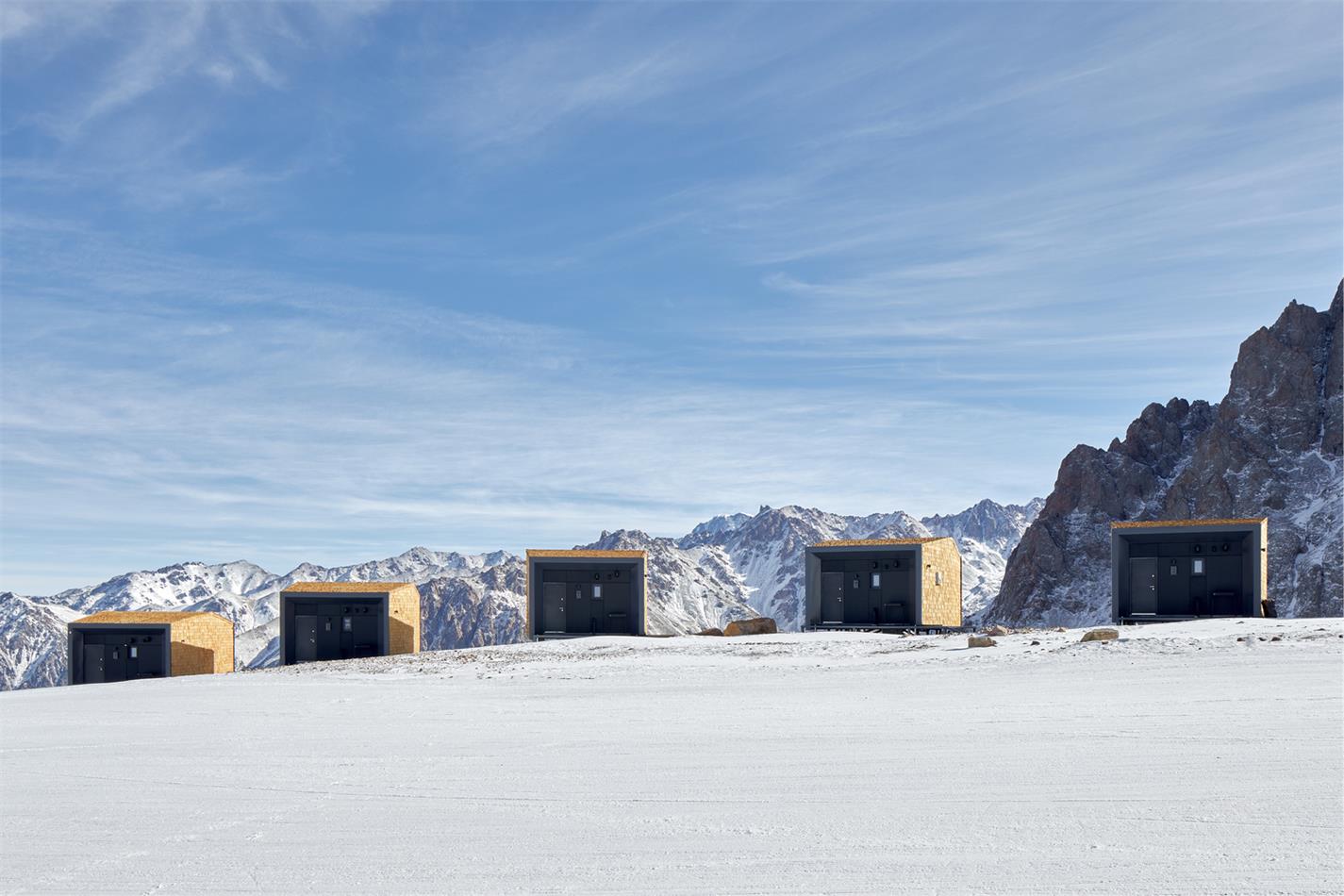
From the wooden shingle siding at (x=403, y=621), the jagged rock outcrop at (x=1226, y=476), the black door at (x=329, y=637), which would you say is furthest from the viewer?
the jagged rock outcrop at (x=1226, y=476)

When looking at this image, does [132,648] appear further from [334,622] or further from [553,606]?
[553,606]

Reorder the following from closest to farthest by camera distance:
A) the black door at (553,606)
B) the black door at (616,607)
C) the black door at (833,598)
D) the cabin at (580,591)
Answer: the black door at (616,607), the cabin at (580,591), the black door at (553,606), the black door at (833,598)

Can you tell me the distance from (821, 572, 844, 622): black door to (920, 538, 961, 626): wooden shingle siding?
11.6ft

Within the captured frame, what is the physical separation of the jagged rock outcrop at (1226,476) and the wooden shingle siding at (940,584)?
116742 millimetres

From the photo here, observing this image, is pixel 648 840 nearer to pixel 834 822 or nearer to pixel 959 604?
pixel 834 822

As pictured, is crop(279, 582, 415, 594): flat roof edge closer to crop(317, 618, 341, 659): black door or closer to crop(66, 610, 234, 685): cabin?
crop(317, 618, 341, 659): black door

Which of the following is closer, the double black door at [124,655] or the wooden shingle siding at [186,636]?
the wooden shingle siding at [186,636]

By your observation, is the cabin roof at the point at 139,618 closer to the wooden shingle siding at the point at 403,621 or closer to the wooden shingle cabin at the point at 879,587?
the wooden shingle siding at the point at 403,621

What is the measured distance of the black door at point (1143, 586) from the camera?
39.4 m

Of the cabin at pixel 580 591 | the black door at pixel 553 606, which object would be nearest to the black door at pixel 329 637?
the cabin at pixel 580 591

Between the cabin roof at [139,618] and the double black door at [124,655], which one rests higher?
the cabin roof at [139,618]

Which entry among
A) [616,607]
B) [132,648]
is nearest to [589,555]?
[616,607]

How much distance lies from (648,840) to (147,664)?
147 feet

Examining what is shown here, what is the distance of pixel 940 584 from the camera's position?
43344 millimetres
